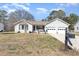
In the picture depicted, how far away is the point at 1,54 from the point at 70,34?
1413 millimetres

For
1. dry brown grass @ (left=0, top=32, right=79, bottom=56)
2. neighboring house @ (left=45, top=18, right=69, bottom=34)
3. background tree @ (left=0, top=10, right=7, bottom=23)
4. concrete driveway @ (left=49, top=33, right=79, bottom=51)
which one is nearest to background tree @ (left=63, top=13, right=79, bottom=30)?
neighboring house @ (left=45, top=18, right=69, bottom=34)

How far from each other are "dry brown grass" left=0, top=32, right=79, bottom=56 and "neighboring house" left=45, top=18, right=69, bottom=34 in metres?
0.14

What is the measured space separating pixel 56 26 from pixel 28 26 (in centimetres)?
56

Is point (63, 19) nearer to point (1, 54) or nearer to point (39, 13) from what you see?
point (39, 13)

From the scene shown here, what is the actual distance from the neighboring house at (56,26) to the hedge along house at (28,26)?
0.34 feet

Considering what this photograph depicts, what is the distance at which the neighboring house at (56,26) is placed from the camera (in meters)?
8.31

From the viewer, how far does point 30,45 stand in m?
8.39

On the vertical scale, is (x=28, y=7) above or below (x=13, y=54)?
above

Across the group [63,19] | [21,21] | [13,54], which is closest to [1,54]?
[13,54]

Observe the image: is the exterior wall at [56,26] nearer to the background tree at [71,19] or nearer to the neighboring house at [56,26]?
the neighboring house at [56,26]

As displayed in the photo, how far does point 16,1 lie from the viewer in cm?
826

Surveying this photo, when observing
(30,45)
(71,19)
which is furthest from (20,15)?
(71,19)

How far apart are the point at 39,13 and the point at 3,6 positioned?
0.72 metres

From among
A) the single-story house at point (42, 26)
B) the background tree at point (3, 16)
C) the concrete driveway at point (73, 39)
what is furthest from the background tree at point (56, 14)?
the background tree at point (3, 16)
